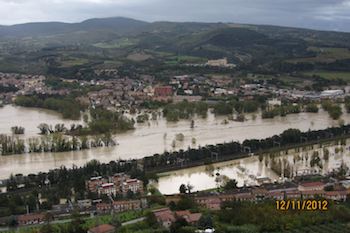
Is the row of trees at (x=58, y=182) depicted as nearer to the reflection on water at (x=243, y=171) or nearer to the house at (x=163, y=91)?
the reflection on water at (x=243, y=171)

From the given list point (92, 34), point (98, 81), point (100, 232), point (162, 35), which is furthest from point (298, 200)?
point (92, 34)

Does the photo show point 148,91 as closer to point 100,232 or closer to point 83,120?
point 83,120

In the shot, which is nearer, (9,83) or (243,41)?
(9,83)

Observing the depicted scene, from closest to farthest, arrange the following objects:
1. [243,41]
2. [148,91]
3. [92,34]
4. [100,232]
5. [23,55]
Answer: [100,232] < [148,91] < [23,55] < [243,41] < [92,34]

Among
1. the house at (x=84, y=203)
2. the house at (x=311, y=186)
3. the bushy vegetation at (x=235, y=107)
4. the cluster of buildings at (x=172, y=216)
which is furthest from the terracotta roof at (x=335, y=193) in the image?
the bushy vegetation at (x=235, y=107)

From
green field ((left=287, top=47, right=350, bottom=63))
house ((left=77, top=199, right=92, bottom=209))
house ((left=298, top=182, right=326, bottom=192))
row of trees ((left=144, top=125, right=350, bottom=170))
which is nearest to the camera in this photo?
house ((left=77, top=199, right=92, bottom=209))

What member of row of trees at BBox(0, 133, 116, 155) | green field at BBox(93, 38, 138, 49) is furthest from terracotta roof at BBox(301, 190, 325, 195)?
green field at BBox(93, 38, 138, 49)

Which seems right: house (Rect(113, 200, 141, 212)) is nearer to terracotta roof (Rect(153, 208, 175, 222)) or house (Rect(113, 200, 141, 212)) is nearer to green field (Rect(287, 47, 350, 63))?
terracotta roof (Rect(153, 208, 175, 222))

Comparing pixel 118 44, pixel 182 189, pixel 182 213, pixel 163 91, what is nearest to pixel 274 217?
pixel 182 213
